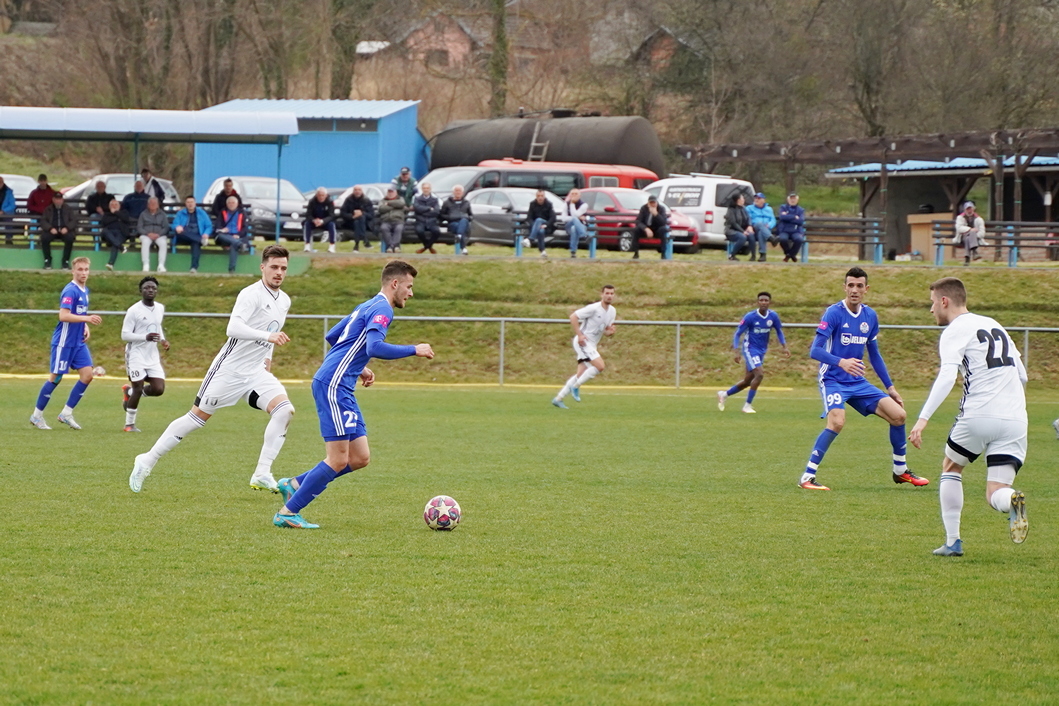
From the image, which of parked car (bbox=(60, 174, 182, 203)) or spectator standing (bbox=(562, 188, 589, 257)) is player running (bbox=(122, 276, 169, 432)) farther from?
parked car (bbox=(60, 174, 182, 203))

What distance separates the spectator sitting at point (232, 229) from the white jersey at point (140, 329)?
11.4 m

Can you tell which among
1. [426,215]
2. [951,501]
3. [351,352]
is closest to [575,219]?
[426,215]

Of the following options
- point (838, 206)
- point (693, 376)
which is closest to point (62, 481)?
point (693, 376)

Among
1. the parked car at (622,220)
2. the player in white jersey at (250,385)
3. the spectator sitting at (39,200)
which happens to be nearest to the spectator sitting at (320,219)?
the spectator sitting at (39,200)

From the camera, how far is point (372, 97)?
49.8m

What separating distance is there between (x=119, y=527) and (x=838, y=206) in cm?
4187

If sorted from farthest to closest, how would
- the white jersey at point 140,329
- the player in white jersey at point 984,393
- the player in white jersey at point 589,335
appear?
the player in white jersey at point 589,335 < the white jersey at point 140,329 < the player in white jersey at point 984,393

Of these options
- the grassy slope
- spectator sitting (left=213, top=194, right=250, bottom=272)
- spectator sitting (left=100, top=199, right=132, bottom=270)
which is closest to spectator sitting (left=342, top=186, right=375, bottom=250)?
the grassy slope

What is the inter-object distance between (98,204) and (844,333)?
64.0 feet

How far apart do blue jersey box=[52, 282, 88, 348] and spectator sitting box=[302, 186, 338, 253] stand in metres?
12.7

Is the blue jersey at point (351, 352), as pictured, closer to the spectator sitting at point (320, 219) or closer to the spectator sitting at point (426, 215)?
the spectator sitting at point (426, 215)

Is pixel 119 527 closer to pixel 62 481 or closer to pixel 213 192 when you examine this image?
pixel 62 481

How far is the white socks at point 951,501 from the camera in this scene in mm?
7688

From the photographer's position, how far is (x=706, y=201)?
31406 mm
